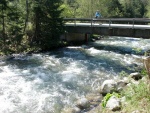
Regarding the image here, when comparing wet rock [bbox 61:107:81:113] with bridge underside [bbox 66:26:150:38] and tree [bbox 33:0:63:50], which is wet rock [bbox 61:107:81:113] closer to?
bridge underside [bbox 66:26:150:38]

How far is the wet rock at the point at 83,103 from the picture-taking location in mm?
10803

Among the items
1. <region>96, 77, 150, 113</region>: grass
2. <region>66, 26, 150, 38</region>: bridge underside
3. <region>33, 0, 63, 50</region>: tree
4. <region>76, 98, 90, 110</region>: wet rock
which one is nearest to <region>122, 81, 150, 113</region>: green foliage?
<region>96, 77, 150, 113</region>: grass

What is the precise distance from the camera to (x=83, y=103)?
1093cm

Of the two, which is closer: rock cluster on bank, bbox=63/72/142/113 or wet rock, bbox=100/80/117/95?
rock cluster on bank, bbox=63/72/142/113

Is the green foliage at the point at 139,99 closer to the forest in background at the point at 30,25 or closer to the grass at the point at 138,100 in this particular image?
the grass at the point at 138,100

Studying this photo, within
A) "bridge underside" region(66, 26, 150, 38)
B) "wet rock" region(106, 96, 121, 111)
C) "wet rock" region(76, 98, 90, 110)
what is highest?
"bridge underside" region(66, 26, 150, 38)

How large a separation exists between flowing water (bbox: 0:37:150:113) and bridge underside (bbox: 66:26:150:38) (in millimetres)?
2078

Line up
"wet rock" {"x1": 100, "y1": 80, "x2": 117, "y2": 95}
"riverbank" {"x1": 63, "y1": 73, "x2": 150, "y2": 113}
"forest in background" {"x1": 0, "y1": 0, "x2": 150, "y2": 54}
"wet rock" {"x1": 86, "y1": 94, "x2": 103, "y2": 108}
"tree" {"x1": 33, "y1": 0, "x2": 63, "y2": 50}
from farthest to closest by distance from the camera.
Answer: "tree" {"x1": 33, "y1": 0, "x2": 63, "y2": 50}
"forest in background" {"x1": 0, "y1": 0, "x2": 150, "y2": 54}
"wet rock" {"x1": 100, "y1": 80, "x2": 117, "y2": 95}
"wet rock" {"x1": 86, "y1": 94, "x2": 103, "y2": 108}
"riverbank" {"x1": 63, "y1": 73, "x2": 150, "y2": 113}

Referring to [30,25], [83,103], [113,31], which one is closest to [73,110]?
[83,103]

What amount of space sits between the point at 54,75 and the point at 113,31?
1125 centimetres

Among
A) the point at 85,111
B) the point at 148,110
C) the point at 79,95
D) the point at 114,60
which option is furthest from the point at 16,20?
the point at 148,110

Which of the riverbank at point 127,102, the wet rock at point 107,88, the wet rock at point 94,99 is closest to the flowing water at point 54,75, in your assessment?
the wet rock at point 94,99

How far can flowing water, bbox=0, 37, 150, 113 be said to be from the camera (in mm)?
11344

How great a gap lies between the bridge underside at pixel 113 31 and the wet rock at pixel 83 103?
13.8 metres
